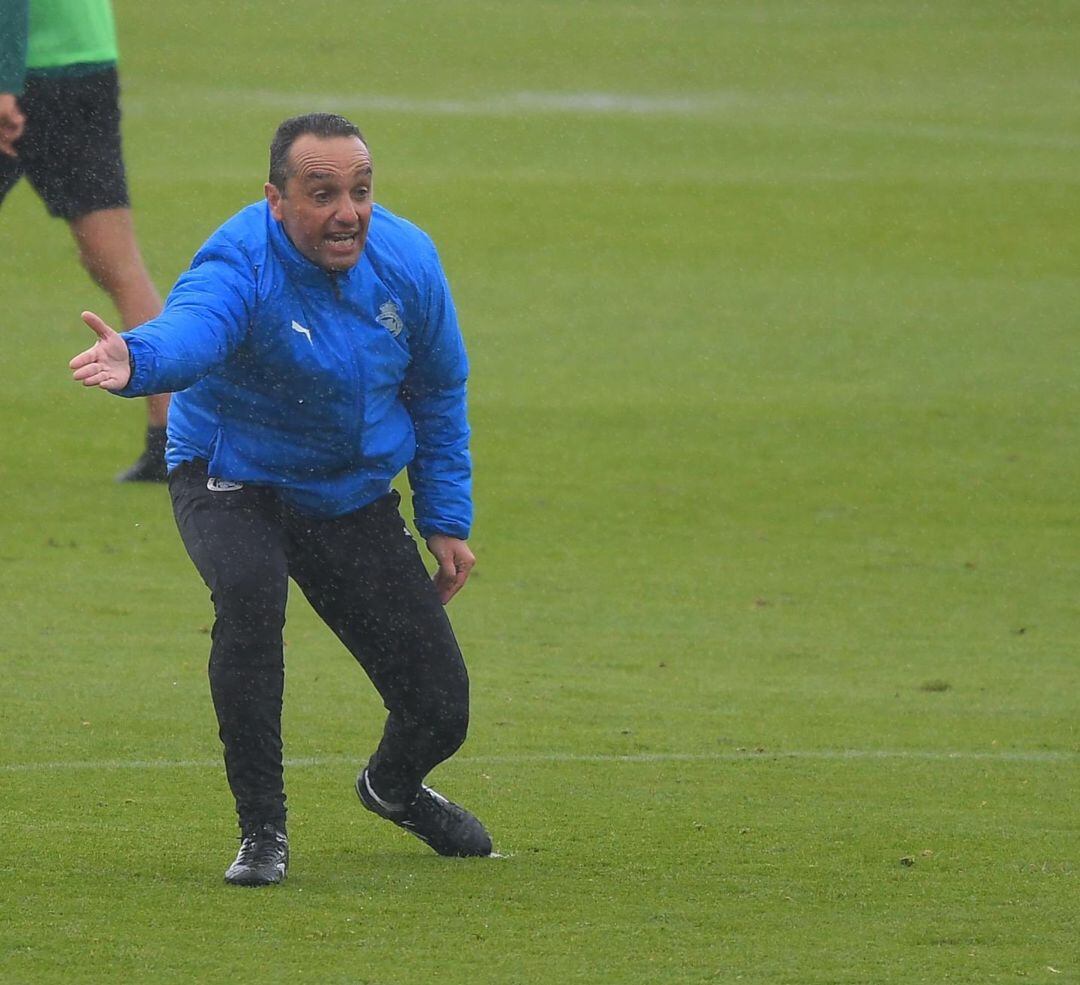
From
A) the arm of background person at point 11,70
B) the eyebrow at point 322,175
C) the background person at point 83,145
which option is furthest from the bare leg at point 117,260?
the eyebrow at point 322,175

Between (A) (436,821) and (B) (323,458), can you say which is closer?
(B) (323,458)

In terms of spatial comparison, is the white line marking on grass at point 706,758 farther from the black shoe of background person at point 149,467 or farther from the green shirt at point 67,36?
the green shirt at point 67,36

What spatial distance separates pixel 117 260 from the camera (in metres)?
9.88

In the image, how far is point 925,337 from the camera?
1620 centimetres

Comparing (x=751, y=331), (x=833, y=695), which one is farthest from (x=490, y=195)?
(x=833, y=695)

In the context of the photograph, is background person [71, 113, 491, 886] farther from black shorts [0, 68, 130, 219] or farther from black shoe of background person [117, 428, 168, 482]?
black shoe of background person [117, 428, 168, 482]

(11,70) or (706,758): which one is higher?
(11,70)

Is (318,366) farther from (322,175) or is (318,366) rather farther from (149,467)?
(149,467)

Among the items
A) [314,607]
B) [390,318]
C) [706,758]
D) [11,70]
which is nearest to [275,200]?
[390,318]

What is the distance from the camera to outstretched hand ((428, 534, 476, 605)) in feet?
18.3

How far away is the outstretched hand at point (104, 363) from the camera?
14.9 ft

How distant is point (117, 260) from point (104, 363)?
541 cm

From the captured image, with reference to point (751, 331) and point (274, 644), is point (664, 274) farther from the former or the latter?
point (274, 644)

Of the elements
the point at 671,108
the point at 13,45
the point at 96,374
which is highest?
the point at 96,374
